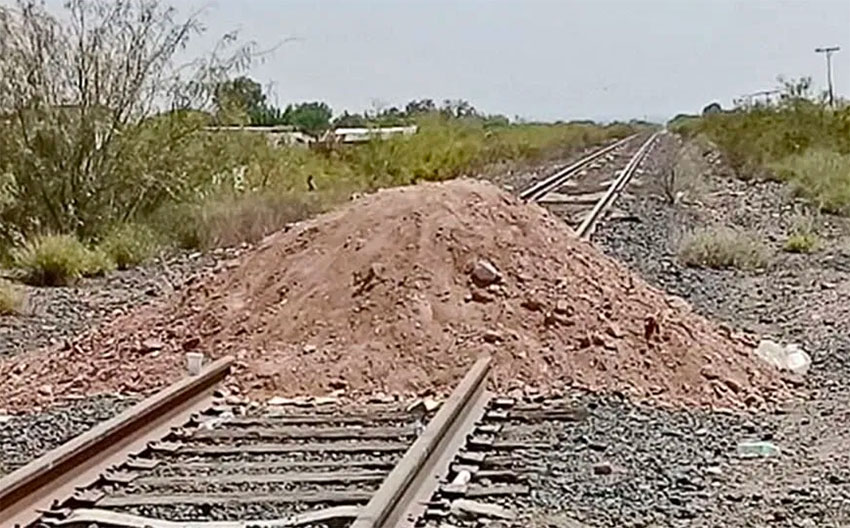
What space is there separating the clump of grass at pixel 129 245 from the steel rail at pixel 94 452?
1125cm

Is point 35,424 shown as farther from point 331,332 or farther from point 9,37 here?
point 9,37

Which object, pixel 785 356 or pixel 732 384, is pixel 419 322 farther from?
pixel 785 356

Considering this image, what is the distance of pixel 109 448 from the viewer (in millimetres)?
8500

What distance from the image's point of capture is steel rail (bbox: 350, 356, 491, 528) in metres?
6.92

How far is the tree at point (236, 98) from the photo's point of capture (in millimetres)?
25766

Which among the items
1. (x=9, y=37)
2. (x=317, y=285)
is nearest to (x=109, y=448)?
(x=317, y=285)

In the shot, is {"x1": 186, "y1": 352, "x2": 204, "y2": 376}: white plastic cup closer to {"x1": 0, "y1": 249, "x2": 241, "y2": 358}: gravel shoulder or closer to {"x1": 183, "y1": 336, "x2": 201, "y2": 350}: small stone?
{"x1": 183, "y1": 336, "x2": 201, "y2": 350}: small stone

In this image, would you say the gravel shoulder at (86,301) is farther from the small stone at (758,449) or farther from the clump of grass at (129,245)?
the small stone at (758,449)

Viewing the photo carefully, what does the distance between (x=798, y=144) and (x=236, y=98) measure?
27.9 m

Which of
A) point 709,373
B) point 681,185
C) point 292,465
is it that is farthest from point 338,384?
point 681,185

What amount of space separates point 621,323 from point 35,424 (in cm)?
456

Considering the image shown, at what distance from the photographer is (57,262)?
63.3ft

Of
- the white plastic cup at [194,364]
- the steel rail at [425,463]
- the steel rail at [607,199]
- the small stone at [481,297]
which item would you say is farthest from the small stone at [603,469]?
the steel rail at [607,199]

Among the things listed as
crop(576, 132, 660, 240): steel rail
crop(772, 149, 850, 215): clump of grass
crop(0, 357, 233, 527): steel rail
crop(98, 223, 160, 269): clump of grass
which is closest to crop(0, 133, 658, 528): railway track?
crop(0, 357, 233, 527): steel rail
